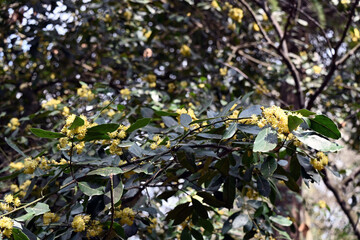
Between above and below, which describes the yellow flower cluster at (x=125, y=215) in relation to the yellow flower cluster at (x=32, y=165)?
below

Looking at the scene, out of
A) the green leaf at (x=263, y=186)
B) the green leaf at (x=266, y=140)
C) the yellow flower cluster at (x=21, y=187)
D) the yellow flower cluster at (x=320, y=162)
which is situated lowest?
the yellow flower cluster at (x=21, y=187)

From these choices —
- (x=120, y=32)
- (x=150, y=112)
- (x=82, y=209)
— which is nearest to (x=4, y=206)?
(x=82, y=209)

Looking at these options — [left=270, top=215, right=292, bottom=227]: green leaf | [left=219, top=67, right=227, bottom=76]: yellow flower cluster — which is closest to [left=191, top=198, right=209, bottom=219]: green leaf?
[left=270, top=215, right=292, bottom=227]: green leaf

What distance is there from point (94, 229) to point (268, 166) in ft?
1.84

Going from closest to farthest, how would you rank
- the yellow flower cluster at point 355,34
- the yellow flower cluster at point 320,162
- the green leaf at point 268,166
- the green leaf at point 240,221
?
1. the green leaf at point 268,166
2. the yellow flower cluster at point 320,162
3. the green leaf at point 240,221
4. the yellow flower cluster at point 355,34

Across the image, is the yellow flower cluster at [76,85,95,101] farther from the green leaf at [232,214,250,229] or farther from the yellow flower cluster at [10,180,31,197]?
the green leaf at [232,214,250,229]

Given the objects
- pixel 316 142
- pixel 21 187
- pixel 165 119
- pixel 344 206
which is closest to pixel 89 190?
pixel 165 119

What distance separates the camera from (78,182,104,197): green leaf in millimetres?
1056

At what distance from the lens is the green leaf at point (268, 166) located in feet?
3.63

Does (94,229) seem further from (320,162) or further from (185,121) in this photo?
(320,162)

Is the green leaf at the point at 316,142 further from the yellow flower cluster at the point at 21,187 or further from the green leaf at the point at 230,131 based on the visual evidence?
the yellow flower cluster at the point at 21,187

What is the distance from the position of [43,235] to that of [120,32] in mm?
1833

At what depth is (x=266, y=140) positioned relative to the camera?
3.09 feet

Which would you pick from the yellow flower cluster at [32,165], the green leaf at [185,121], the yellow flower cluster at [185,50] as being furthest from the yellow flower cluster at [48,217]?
the yellow flower cluster at [185,50]
